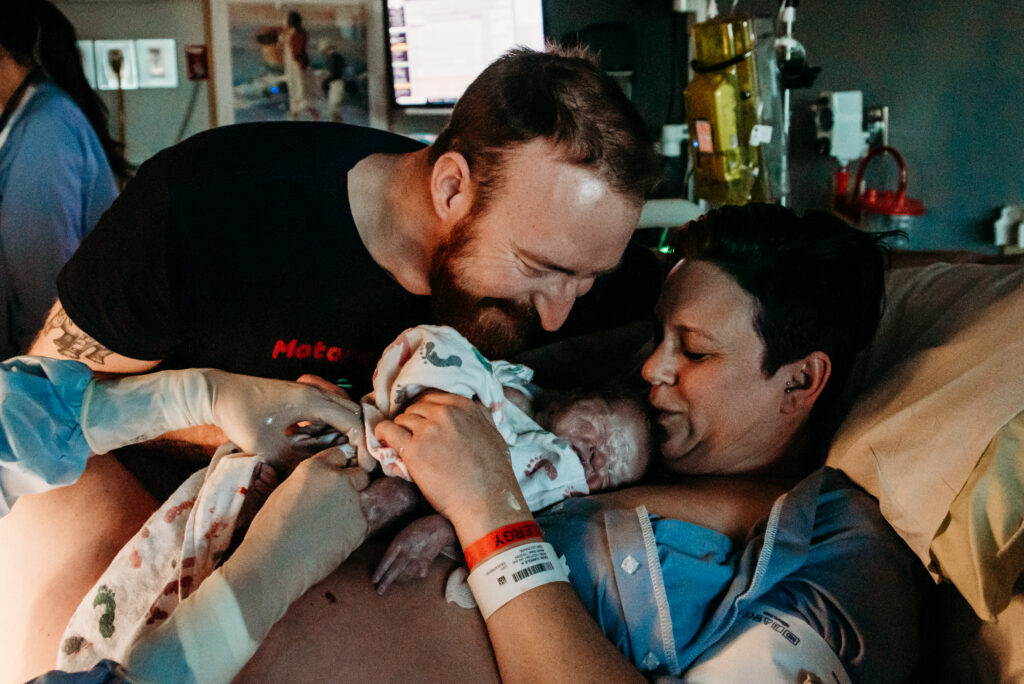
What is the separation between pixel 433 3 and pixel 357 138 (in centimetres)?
158

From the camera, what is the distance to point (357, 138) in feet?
5.45

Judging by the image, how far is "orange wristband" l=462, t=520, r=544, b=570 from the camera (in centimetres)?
107

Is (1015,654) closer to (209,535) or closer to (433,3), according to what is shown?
(209,535)

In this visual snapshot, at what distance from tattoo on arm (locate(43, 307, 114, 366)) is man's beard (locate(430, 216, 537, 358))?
629mm

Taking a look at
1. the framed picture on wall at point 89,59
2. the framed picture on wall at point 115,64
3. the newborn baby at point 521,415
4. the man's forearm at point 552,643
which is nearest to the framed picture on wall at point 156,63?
the framed picture on wall at point 115,64

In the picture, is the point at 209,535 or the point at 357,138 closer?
the point at 209,535

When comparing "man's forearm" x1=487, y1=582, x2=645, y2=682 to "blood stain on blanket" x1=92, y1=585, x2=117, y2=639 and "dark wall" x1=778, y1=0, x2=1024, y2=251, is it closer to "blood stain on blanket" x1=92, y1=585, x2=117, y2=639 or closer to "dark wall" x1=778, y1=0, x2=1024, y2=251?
"blood stain on blanket" x1=92, y1=585, x2=117, y2=639

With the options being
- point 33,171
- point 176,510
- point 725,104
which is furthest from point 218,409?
point 725,104

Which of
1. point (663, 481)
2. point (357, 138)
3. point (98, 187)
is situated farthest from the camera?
point (98, 187)

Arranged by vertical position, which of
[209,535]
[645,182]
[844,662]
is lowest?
[844,662]

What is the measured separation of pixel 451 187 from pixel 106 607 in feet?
2.99

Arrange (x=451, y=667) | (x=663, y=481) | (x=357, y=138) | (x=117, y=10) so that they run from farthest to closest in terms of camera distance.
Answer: (x=117, y=10)
(x=357, y=138)
(x=663, y=481)
(x=451, y=667)

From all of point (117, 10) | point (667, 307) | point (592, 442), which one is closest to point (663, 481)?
point (592, 442)

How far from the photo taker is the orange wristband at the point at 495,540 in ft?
3.51
